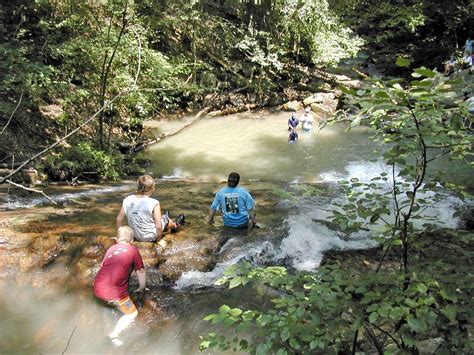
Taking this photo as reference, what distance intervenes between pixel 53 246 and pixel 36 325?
1.41 metres

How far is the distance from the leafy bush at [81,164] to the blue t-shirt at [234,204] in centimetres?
558

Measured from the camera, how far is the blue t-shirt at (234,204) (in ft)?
22.1

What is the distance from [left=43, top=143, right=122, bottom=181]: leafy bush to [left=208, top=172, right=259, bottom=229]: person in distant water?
5548mm

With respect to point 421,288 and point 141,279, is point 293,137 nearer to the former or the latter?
point 141,279

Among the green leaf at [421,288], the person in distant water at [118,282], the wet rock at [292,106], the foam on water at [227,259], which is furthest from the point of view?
the wet rock at [292,106]

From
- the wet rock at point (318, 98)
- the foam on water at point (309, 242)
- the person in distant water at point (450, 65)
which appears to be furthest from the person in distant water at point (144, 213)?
A: the person in distant water at point (450, 65)

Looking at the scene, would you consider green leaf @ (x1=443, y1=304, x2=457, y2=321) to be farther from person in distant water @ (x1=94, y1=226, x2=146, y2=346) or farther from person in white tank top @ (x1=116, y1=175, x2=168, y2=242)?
person in white tank top @ (x1=116, y1=175, x2=168, y2=242)

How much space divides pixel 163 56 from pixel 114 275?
10.4 m

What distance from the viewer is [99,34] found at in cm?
1137

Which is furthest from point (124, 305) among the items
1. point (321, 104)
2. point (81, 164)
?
point (321, 104)

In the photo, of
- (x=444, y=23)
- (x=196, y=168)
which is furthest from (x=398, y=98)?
(x=444, y=23)

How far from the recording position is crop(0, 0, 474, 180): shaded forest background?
11.2 meters

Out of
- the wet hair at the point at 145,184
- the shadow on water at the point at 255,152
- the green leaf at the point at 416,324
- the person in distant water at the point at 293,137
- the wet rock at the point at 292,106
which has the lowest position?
the shadow on water at the point at 255,152

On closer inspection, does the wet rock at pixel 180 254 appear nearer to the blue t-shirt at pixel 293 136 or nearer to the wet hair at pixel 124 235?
the wet hair at pixel 124 235
